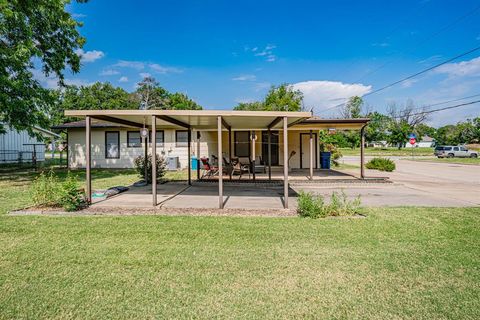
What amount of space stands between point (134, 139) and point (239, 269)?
1709cm

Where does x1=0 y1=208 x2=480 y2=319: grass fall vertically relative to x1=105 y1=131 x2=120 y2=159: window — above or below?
below

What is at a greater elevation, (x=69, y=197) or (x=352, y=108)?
(x=352, y=108)

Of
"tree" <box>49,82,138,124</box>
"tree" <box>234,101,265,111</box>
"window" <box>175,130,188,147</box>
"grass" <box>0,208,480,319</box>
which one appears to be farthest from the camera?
"tree" <box>234,101,265,111</box>

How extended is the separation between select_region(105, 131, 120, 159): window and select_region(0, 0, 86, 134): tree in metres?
4.30

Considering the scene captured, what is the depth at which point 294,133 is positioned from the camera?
17891mm

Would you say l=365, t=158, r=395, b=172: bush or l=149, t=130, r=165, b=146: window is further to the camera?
l=149, t=130, r=165, b=146: window

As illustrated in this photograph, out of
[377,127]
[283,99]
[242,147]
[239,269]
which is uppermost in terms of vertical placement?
[283,99]

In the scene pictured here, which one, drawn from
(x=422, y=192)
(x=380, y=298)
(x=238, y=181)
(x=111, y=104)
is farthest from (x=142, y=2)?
(x=111, y=104)

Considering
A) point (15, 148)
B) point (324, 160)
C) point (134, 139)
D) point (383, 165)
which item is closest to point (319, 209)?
point (324, 160)

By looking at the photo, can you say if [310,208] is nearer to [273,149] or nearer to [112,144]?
[273,149]

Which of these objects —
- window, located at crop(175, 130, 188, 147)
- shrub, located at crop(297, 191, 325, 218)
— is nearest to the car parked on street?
window, located at crop(175, 130, 188, 147)

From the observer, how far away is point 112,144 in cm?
1948

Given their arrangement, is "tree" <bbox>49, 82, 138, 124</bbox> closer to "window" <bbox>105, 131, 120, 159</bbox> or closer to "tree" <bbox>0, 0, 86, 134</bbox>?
"window" <bbox>105, 131, 120, 159</bbox>

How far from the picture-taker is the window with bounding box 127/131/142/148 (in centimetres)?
1920
